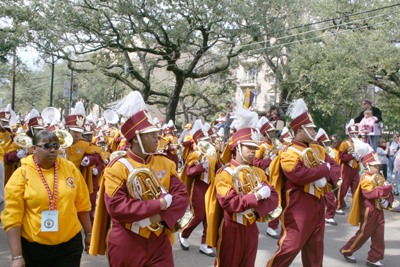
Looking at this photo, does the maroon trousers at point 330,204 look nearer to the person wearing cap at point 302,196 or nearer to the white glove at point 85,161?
the person wearing cap at point 302,196

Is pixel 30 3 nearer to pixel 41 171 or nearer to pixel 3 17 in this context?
pixel 3 17

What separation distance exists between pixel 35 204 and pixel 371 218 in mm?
4893

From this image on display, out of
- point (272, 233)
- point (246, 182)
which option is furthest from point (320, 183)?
point (272, 233)

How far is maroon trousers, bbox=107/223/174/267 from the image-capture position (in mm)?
3115

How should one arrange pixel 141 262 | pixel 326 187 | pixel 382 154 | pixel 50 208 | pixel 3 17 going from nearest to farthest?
pixel 141 262 → pixel 50 208 → pixel 326 187 → pixel 382 154 → pixel 3 17

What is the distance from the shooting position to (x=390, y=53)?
57.6 feet

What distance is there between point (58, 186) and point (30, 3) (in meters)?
17.5

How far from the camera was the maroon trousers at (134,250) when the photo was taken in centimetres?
312

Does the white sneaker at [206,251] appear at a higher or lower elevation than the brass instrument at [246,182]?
lower

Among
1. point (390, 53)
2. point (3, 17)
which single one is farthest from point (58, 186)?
point (390, 53)

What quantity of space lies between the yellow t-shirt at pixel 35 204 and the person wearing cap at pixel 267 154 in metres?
4.82

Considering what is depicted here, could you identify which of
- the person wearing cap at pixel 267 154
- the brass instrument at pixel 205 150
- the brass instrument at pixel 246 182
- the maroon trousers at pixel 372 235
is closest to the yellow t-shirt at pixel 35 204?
the brass instrument at pixel 246 182

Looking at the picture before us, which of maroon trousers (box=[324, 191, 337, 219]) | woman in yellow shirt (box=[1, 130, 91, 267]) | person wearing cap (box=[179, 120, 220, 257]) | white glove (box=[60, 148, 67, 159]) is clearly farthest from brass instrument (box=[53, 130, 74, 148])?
maroon trousers (box=[324, 191, 337, 219])

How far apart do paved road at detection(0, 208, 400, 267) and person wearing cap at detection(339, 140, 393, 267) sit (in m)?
0.25
